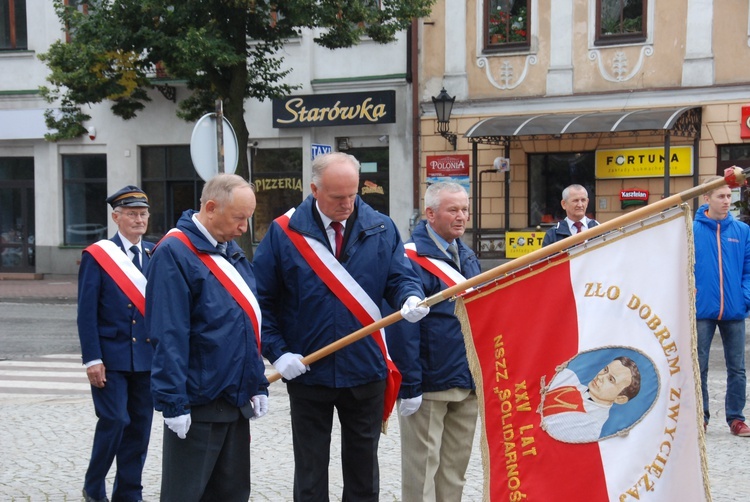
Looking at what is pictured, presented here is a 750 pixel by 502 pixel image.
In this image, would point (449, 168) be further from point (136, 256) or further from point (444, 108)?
point (136, 256)

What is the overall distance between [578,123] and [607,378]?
54.4 ft

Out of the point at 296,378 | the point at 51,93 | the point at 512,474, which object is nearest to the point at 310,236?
the point at 296,378

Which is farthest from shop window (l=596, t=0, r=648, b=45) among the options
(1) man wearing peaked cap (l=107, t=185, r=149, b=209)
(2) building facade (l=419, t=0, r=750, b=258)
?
(1) man wearing peaked cap (l=107, t=185, r=149, b=209)

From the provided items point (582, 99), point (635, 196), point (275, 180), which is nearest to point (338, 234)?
point (635, 196)

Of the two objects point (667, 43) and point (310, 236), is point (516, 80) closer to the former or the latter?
point (667, 43)

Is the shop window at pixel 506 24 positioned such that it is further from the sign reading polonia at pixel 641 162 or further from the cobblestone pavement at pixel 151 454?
the cobblestone pavement at pixel 151 454

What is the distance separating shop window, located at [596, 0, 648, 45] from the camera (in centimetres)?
2041

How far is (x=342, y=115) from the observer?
23281 mm

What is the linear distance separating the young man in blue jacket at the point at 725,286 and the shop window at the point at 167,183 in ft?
62.0

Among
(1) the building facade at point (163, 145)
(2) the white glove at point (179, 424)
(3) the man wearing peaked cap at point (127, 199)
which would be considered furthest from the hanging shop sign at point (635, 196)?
(2) the white glove at point (179, 424)

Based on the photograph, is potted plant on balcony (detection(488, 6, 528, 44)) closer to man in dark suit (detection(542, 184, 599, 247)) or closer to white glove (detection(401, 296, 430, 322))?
man in dark suit (detection(542, 184, 599, 247))

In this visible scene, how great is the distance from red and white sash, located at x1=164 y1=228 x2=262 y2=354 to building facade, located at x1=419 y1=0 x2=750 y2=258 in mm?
15412

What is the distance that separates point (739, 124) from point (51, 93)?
16297 mm

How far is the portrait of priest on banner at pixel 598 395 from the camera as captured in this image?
3818mm
